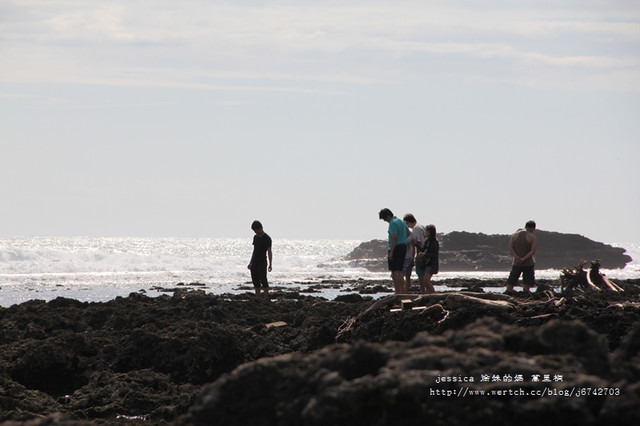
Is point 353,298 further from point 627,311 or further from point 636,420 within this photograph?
point 636,420

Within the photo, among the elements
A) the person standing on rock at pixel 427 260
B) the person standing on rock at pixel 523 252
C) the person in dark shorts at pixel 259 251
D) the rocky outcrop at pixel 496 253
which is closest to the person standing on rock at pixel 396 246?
the person standing on rock at pixel 427 260

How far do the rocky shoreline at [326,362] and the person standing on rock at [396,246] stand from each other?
1.02 m

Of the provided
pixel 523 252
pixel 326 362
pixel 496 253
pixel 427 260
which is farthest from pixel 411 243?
pixel 496 253

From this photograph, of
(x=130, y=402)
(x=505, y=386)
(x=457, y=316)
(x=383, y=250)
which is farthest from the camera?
(x=383, y=250)

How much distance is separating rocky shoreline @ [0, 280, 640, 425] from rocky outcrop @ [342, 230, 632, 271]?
→ 2532 inches

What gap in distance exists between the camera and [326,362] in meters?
4.26

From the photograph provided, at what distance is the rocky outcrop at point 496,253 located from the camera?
82.2 meters

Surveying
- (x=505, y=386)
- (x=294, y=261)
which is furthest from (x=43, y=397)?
(x=294, y=261)

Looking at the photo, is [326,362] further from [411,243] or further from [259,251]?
[259,251]

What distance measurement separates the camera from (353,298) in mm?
19172

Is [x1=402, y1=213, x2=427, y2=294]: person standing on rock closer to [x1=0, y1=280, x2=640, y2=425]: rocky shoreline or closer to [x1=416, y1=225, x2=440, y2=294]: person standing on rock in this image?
[x1=416, y1=225, x2=440, y2=294]: person standing on rock

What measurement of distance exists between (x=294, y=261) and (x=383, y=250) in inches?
642

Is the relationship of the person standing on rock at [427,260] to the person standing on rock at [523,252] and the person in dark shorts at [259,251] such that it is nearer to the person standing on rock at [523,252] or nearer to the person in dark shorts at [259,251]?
the person standing on rock at [523,252]

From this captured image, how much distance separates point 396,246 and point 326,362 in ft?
33.7
